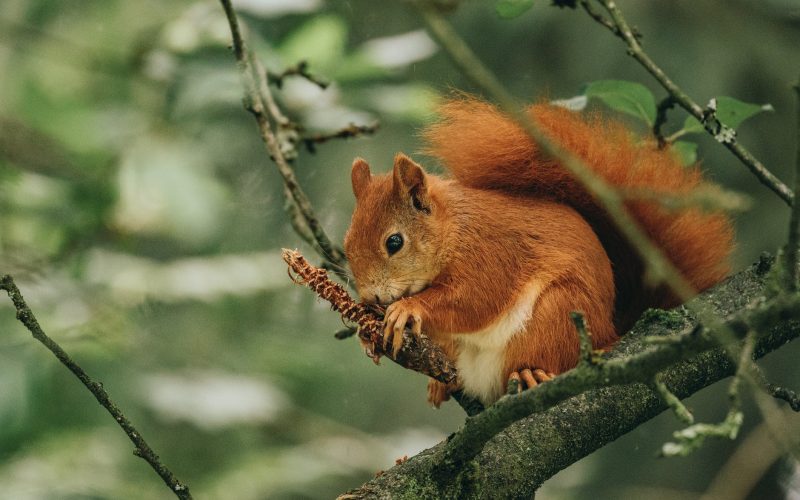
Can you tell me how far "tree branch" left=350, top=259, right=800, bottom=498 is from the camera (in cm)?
142

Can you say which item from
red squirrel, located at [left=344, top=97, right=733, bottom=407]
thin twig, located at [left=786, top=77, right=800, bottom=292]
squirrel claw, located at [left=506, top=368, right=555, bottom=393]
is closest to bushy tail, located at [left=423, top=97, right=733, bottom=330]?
red squirrel, located at [left=344, top=97, right=733, bottom=407]

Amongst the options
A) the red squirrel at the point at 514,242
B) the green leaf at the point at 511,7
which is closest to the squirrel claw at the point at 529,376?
the red squirrel at the point at 514,242

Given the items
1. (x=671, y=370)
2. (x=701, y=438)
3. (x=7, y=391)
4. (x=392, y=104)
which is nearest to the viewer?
(x=701, y=438)

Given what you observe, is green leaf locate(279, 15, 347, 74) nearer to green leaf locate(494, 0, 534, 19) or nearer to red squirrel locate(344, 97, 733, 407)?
red squirrel locate(344, 97, 733, 407)

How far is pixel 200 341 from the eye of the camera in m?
3.54

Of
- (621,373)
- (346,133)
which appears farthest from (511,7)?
(621,373)

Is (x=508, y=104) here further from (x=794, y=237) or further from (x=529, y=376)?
(x=529, y=376)

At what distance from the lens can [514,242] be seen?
81.9 inches

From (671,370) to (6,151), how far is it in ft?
6.59

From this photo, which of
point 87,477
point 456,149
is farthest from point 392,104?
point 87,477

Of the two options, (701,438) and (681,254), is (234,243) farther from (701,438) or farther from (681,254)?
(701,438)

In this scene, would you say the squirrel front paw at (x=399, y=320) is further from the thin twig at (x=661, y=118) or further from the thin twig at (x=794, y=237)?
the thin twig at (x=794, y=237)

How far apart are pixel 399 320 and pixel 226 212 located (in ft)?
4.87

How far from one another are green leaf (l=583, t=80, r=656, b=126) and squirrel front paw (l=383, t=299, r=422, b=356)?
0.57 metres
